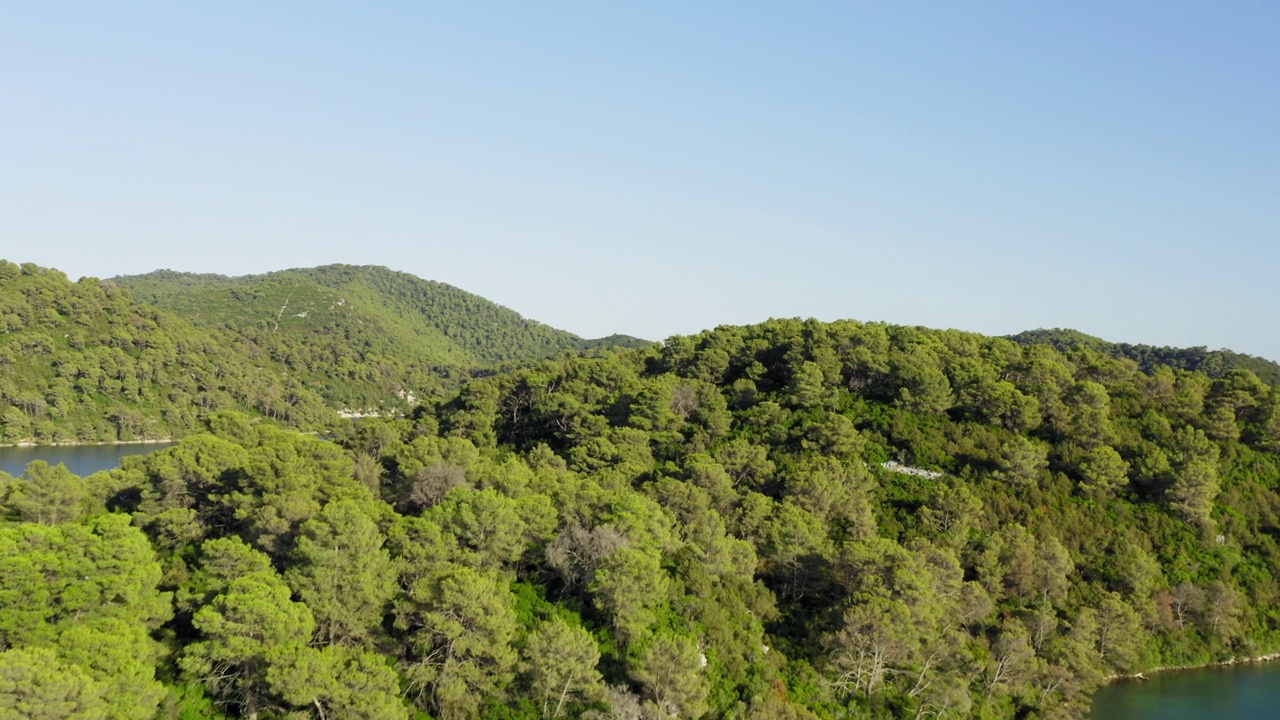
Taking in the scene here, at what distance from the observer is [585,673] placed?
28.4 m

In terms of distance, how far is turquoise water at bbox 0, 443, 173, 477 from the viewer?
88625 millimetres

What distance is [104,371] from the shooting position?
383 ft

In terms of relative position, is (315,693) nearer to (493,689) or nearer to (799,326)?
(493,689)

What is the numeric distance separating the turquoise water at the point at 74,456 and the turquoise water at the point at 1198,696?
297 ft

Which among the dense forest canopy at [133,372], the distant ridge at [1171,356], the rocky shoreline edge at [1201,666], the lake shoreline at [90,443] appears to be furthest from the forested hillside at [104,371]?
the distant ridge at [1171,356]

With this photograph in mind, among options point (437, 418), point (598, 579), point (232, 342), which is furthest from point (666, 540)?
point (232, 342)

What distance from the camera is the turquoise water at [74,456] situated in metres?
88.6

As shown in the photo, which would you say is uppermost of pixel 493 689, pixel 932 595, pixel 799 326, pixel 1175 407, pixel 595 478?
pixel 799 326

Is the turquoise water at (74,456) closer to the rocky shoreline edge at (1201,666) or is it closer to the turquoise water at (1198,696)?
the turquoise water at (1198,696)

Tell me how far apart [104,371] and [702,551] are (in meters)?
111

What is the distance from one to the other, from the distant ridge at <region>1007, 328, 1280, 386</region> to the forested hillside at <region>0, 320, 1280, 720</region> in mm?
51577

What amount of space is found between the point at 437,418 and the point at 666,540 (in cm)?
4272

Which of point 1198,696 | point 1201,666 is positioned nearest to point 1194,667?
point 1201,666

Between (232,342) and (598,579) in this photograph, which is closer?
(598,579)
